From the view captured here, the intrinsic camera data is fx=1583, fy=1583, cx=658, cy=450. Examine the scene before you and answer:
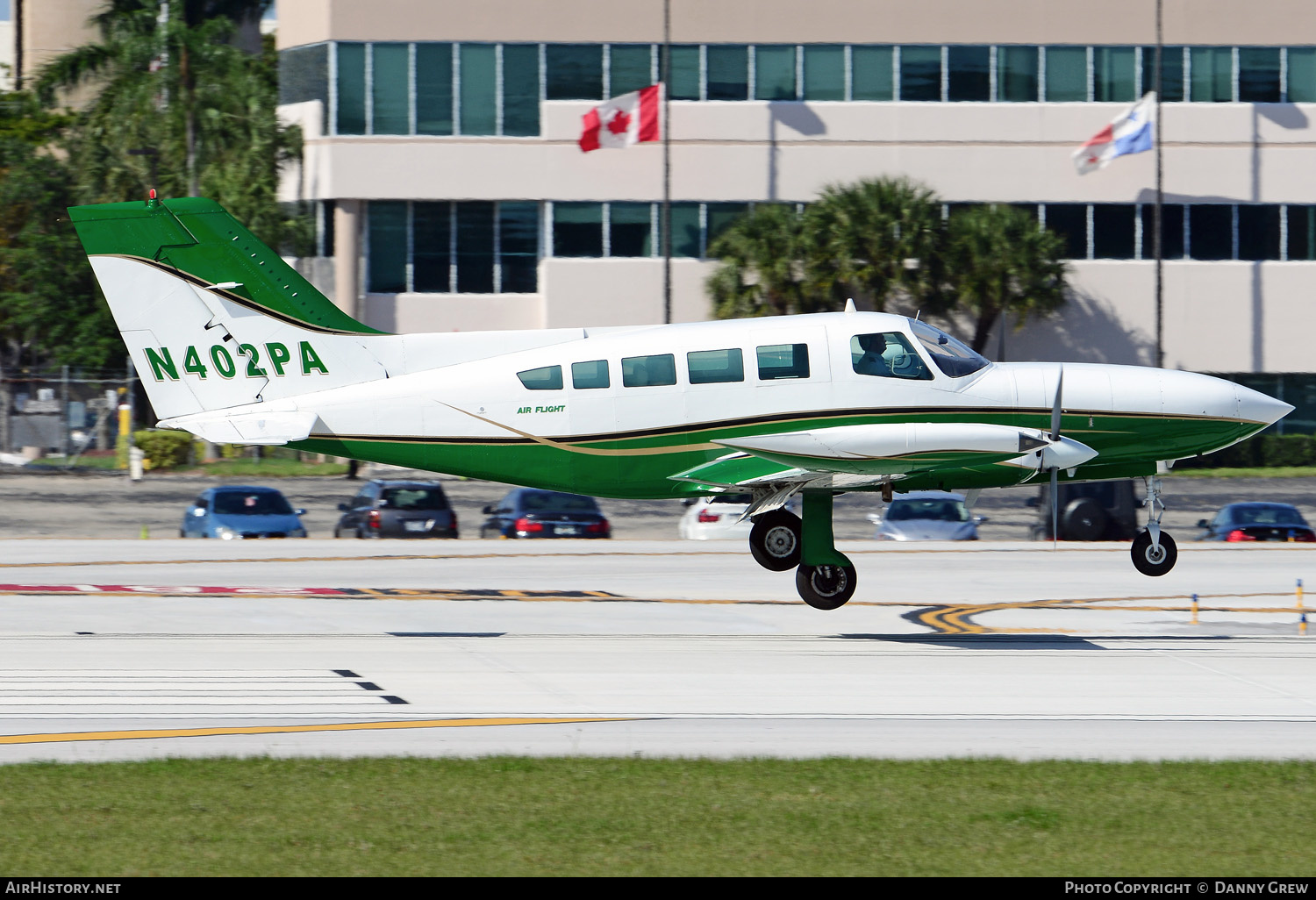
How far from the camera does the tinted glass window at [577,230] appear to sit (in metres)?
57.1

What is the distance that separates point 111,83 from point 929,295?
33.5m

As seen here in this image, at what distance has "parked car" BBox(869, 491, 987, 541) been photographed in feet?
126

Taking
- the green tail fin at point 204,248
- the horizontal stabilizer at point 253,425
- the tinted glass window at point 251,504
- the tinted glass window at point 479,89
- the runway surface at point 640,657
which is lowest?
the runway surface at point 640,657

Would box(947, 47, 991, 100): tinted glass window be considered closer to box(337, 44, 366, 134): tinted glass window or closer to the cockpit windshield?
box(337, 44, 366, 134): tinted glass window

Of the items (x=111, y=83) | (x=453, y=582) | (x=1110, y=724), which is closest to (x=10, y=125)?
(x=111, y=83)

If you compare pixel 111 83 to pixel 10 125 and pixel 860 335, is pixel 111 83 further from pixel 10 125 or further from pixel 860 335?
pixel 860 335

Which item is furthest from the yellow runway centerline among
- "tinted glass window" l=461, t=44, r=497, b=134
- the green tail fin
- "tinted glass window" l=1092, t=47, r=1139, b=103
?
"tinted glass window" l=1092, t=47, r=1139, b=103

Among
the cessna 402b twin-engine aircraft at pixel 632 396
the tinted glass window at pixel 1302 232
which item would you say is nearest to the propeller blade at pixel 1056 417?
the cessna 402b twin-engine aircraft at pixel 632 396

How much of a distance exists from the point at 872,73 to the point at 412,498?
27.3m

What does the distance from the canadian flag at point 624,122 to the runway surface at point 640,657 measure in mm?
23681

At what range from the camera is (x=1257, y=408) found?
2152cm

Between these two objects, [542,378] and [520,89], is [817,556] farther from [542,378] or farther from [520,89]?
[520,89]

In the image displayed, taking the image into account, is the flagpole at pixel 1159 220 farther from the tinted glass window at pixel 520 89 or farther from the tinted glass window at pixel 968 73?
the tinted glass window at pixel 520 89

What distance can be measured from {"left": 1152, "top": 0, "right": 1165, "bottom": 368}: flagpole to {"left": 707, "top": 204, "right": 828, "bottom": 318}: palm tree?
475 inches
